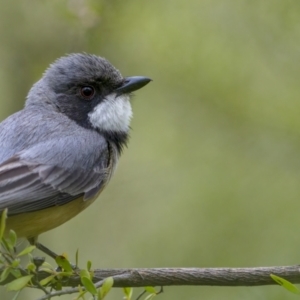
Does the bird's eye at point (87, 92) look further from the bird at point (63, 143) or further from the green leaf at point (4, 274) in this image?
the green leaf at point (4, 274)

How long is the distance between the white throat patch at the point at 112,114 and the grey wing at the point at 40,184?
1.35ft

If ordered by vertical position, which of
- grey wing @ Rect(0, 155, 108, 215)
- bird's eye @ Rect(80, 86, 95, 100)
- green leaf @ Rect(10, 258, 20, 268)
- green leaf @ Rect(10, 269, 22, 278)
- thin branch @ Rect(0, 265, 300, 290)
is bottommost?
green leaf @ Rect(10, 269, 22, 278)

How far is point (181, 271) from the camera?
11.3 feet

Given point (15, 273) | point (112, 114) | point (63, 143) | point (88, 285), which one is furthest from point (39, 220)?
point (88, 285)

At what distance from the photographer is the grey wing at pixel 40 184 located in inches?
162

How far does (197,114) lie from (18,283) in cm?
367

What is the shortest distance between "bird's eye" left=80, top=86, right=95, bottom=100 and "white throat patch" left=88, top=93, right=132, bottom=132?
11 cm

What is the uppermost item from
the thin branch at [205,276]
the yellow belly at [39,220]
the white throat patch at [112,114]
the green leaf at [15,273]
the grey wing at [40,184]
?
the white throat patch at [112,114]

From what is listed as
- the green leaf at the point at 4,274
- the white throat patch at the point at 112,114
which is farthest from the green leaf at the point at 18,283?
the white throat patch at the point at 112,114

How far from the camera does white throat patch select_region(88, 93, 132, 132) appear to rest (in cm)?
501

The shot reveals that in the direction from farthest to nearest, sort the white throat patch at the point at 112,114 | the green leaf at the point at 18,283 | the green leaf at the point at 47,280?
the white throat patch at the point at 112,114 → the green leaf at the point at 47,280 → the green leaf at the point at 18,283

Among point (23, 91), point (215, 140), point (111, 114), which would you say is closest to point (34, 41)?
point (23, 91)

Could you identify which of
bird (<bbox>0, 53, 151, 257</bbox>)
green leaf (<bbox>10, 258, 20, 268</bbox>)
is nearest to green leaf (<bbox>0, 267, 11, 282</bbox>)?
green leaf (<bbox>10, 258, 20, 268</bbox>)

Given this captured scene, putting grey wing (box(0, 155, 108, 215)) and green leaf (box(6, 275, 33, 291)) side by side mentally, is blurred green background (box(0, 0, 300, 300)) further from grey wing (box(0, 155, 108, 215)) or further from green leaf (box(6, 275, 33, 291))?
green leaf (box(6, 275, 33, 291))
